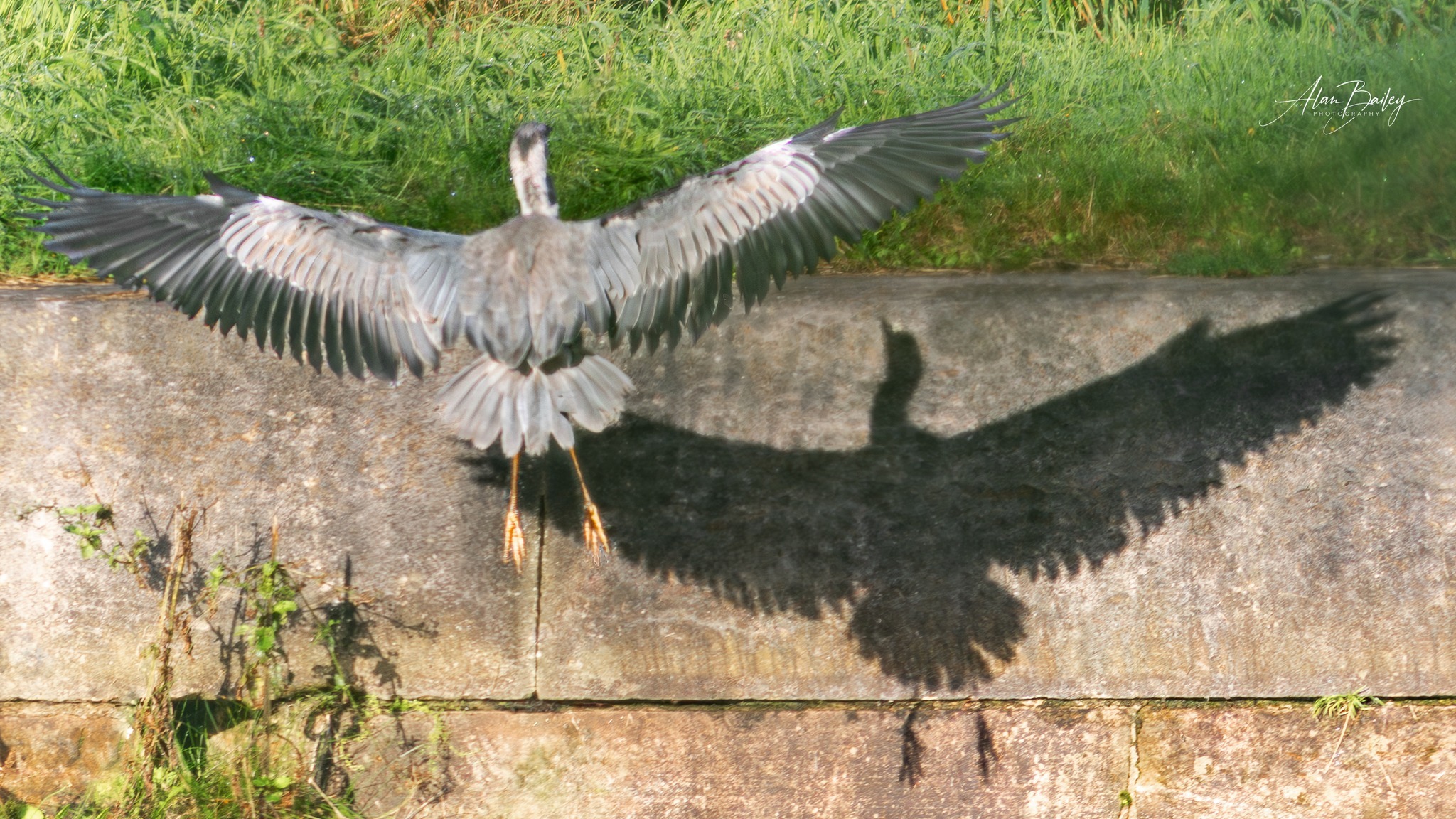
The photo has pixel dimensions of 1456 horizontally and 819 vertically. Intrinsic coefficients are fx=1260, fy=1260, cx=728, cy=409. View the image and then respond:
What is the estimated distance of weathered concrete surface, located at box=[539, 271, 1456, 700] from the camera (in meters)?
4.19

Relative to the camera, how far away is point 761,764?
423 centimetres

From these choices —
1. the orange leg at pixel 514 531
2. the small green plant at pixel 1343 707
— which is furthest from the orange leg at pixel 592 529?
the small green plant at pixel 1343 707

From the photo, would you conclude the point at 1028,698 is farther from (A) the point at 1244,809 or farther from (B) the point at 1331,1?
(B) the point at 1331,1

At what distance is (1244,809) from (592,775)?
2153 millimetres

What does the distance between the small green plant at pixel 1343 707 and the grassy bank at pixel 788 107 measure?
176 centimetres

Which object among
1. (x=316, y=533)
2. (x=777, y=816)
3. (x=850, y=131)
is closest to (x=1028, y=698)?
(x=777, y=816)

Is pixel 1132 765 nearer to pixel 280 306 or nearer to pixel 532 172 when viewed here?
pixel 532 172

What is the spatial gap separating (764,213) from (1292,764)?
98.1 inches

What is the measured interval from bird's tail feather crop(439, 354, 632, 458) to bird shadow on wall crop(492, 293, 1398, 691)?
69 centimetres

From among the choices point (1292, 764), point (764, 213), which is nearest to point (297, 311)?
point (764, 213)

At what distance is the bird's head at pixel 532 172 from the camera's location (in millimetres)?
4035

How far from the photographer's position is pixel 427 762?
4.28 m

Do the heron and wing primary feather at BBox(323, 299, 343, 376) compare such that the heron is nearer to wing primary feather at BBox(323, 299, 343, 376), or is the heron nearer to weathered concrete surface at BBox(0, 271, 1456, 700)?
wing primary feather at BBox(323, 299, 343, 376)

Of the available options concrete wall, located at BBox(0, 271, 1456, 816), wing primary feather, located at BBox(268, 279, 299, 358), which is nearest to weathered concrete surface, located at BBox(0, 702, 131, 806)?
concrete wall, located at BBox(0, 271, 1456, 816)
